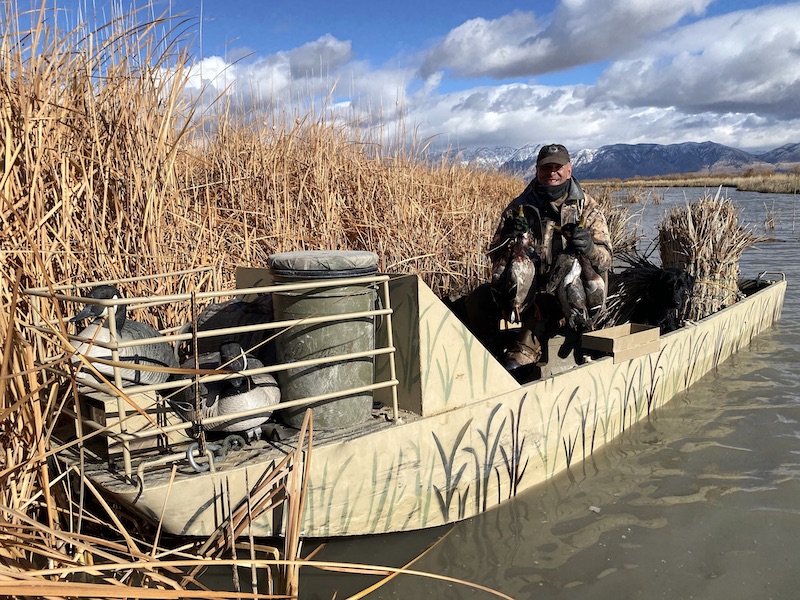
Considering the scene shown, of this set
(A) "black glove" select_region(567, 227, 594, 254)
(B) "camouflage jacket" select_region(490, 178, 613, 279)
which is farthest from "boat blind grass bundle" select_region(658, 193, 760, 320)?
(A) "black glove" select_region(567, 227, 594, 254)

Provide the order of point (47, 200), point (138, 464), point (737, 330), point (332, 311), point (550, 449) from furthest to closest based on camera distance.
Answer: point (737, 330)
point (550, 449)
point (47, 200)
point (332, 311)
point (138, 464)

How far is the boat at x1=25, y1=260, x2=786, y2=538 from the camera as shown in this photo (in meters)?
2.52

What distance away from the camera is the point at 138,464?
8.73 ft

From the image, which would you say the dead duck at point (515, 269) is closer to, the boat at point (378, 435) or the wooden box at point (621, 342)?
the wooden box at point (621, 342)

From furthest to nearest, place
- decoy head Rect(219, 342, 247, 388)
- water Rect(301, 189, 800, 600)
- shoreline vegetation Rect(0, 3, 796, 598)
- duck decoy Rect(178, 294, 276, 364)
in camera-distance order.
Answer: duck decoy Rect(178, 294, 276, 364), water Rect(301, 189, 800, 600), decoy head Rect(219, 342, 247, 388), shoreline vegetation Rect(0, 3, 796, 598)

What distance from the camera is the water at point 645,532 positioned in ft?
9.91

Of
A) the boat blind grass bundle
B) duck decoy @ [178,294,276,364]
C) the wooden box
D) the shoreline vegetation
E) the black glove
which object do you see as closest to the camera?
the shoreline vegetation

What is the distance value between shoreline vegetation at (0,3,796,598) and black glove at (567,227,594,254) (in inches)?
57.2

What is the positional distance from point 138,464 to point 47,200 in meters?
1.92

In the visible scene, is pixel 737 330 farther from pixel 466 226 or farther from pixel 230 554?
pixel 230 554

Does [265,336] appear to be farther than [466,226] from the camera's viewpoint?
No

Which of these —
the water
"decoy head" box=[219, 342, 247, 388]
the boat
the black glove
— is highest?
the black glove

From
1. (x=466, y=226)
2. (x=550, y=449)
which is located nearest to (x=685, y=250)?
(x=466, y=226)

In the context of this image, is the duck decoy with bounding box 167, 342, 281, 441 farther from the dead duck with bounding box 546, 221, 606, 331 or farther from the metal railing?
the dead duck with bounding box 546, 221, 606, 331
